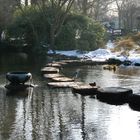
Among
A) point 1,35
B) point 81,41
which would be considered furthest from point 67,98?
point 1,35

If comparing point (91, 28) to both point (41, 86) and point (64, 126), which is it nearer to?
point (41, 86)

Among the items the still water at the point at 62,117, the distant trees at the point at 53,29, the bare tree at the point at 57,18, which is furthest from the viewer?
the distant trees at the point at 53,29

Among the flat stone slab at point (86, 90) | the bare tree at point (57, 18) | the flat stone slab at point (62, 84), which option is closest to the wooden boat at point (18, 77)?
the flat stone slab at point (62, 84)

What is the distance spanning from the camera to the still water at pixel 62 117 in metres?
13.6

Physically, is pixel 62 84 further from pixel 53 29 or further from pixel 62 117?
pixel 53 29

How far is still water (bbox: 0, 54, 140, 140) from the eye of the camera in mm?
13586

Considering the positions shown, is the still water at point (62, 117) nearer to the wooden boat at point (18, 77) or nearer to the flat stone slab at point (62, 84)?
the flat stone slab at point (62, 84)

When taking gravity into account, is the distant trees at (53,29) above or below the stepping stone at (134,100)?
above

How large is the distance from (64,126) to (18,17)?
108 feet

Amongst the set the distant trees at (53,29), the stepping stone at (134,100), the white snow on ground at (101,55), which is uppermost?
the distant trees at (53,29)

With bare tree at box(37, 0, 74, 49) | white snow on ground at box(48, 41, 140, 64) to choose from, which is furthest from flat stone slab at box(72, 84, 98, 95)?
bare tree at box(37, 0, 74, 49)

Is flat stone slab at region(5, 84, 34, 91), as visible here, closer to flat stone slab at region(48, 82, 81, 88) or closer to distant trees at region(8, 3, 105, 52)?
flat stone slab at region(48, 82, 81, 88)

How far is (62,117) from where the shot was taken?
623 inches

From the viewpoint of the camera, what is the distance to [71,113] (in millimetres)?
16453
